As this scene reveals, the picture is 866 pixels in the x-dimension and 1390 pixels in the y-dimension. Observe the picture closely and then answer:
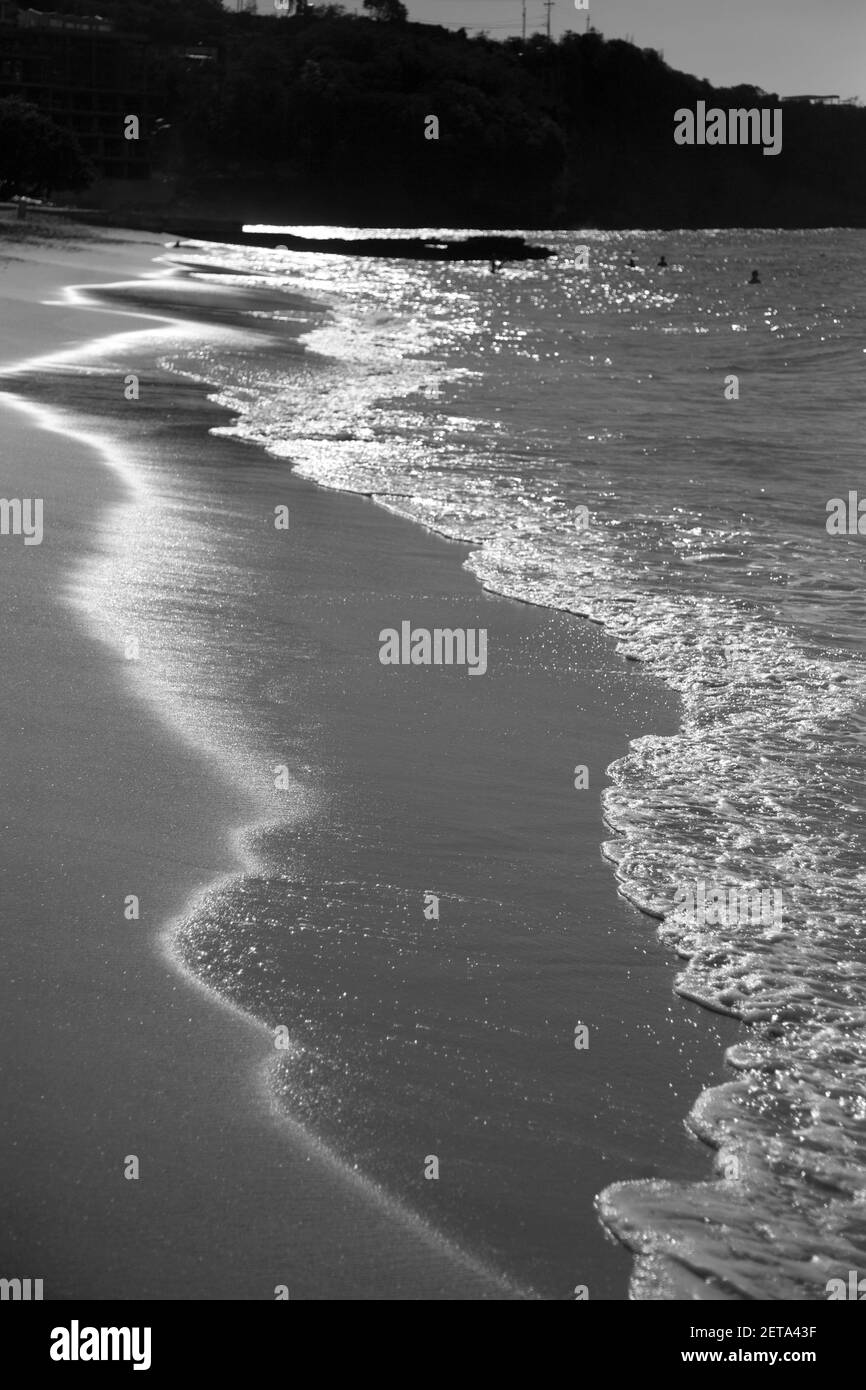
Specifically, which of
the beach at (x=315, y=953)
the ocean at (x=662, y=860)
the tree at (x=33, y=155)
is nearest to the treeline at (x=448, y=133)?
the tree at (x=33, y=155)

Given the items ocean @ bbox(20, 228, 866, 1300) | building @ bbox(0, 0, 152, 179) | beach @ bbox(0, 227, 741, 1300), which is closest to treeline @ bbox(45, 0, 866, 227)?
building @ bbox(0, 0, 152, 179)

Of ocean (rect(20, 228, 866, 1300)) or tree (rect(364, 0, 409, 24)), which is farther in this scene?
tree (rect(364, 0, 409, 24))

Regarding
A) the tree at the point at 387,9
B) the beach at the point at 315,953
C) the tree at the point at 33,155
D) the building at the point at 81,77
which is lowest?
the beach at the point at 315,953

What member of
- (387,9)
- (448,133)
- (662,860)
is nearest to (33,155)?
(448,133)

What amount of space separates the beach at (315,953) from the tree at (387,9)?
20261 cm

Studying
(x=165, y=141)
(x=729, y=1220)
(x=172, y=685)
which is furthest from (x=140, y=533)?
(x=165, y=141)

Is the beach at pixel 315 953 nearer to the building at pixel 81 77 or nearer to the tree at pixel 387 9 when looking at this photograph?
the building at pixel 81 77

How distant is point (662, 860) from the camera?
496cm

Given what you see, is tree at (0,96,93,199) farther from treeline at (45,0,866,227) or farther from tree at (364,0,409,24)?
tree at (364,0,409,24)

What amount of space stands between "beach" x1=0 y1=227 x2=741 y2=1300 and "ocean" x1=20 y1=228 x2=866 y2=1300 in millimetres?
21

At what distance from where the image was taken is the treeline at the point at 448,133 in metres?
141

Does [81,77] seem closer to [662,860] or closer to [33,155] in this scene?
[33,155]

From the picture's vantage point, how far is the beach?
3.07m

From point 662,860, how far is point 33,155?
266 ft
